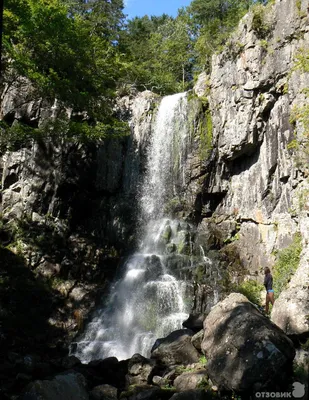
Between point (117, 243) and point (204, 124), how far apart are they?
749 centimetres

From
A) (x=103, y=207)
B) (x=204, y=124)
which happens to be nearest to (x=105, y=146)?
(x=103, y=207)

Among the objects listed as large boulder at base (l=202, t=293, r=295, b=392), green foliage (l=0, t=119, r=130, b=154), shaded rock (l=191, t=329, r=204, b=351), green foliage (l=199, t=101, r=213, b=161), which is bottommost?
shaded rock (l=191, t=329, r=204, b=351)

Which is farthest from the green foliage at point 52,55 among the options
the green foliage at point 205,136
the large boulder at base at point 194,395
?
the large boulder at base at point 194,395

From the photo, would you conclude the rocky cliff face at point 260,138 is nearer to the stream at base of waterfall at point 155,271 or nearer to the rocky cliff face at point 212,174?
the rocky cliff face at point 212,174

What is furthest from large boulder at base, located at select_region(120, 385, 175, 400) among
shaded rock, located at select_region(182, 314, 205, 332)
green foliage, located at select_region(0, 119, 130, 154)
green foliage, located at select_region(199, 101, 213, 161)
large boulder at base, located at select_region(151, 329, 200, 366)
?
green foliage, located at select_region(199, 101, 213, 161)

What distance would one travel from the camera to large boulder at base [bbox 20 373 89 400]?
608 centimetres

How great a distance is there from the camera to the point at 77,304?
14.8m

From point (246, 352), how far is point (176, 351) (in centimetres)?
336

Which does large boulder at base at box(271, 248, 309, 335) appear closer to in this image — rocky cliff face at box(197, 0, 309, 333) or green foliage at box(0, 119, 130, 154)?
rocky cliff face at box(197, 0, 309, 333)

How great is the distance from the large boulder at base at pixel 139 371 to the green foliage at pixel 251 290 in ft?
18.6

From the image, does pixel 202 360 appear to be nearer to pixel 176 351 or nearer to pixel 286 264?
pixel 176 351

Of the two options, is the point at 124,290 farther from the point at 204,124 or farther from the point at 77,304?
the point at 204,124

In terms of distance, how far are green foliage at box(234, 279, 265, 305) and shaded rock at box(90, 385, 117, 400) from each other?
22.8ft

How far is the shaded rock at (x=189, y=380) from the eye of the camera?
24.1 ft
